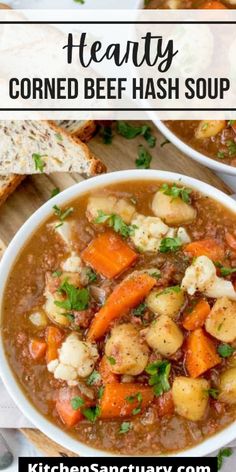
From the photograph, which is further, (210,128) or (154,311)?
(210,128)

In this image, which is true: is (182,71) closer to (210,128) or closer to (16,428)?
(210,128)

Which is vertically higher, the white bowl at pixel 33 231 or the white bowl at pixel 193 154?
the white bowl at pixel 193 154

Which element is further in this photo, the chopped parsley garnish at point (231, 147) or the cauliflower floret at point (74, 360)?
the chopped parsley garnish at point (231, 147)

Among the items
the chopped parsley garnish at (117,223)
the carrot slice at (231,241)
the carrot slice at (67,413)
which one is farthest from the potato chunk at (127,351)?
the carrot slice at (231,241)

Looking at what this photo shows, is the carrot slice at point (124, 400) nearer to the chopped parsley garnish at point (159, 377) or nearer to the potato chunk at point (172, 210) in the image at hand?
the chopped parsley garnish at point (159, 377)

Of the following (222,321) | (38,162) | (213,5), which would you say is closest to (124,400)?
(222,321)

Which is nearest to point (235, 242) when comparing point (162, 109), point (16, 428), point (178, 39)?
point (162, 109)

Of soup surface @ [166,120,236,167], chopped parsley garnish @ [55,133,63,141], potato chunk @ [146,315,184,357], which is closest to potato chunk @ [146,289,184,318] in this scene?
potato chunk @ [146,315,184,357]

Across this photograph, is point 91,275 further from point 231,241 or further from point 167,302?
point 231,241
